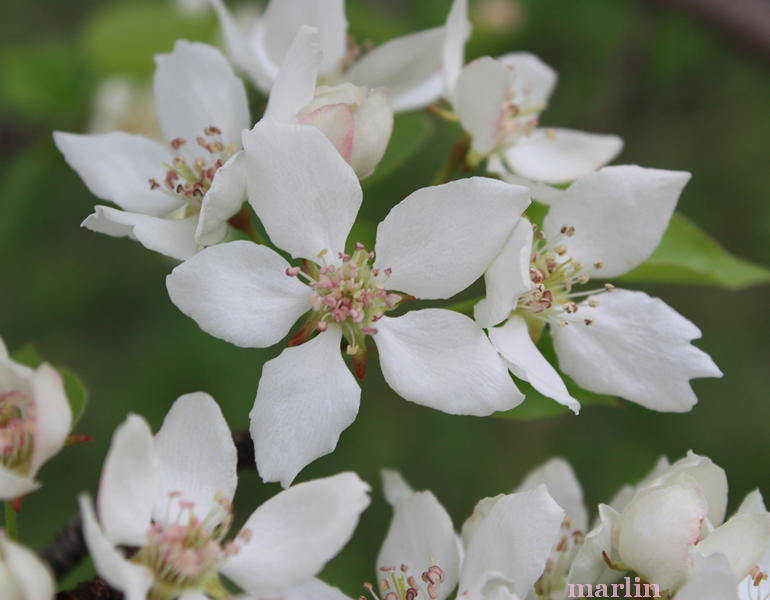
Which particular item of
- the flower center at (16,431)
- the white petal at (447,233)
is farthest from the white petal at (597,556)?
the flower center at (16,431)

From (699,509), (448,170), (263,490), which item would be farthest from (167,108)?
(263,490)

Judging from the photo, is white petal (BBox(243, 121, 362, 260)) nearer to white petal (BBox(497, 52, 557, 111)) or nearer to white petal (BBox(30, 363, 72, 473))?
white petal (BBox(30, 363, 72, 473))

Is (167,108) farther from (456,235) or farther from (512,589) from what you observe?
(512,589)

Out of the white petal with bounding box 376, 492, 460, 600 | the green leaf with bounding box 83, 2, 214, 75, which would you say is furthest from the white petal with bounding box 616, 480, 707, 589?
the green leaf with bounding box 83, 2, 214, 75

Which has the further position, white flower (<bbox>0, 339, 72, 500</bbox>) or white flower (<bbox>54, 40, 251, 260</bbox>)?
white flower (<bbox>54, 40, 251, 260</bbox>)

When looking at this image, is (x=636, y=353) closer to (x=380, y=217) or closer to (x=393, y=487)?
(x=393, y=487)

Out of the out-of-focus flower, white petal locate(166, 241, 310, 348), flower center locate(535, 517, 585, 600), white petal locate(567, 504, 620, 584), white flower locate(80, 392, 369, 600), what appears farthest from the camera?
the out-of-focus flower

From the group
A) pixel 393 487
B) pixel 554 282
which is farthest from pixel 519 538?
pixel 554 282
